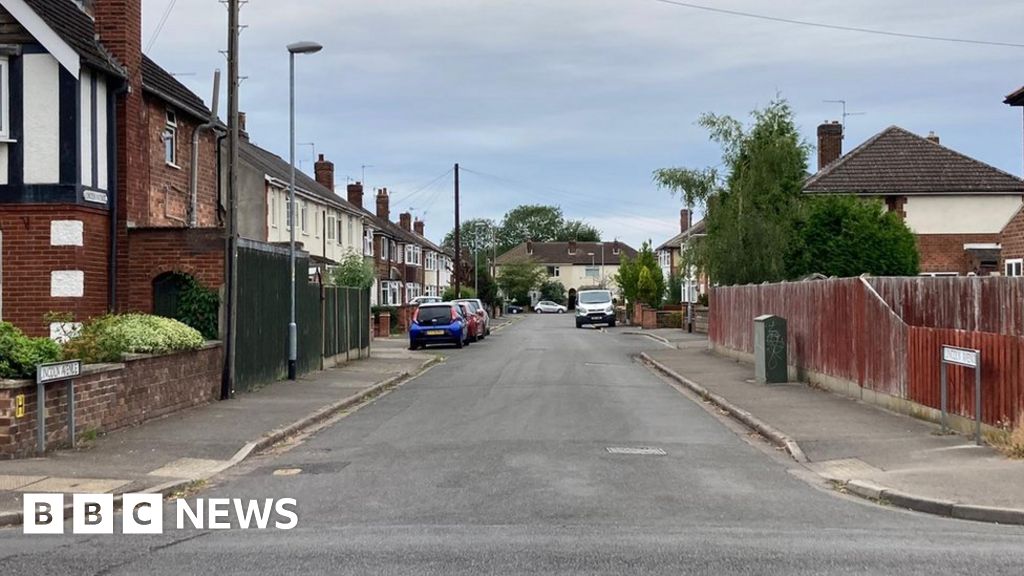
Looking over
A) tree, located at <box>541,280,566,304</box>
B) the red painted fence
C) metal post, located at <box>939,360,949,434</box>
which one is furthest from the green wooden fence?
tree, located at <box>541,280,566,304</box>

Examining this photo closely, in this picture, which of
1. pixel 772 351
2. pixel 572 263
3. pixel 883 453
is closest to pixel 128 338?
pixel 883 453

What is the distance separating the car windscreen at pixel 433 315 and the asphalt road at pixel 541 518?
20.6 meters

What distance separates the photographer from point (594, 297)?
61281mm

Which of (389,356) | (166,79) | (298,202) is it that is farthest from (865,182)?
(166,79)

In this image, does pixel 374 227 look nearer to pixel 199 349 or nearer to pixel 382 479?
pixel 199 349

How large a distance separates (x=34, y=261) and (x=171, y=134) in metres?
5.47

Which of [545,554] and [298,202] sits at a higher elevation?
[298,202]

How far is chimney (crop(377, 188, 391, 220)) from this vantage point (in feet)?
250

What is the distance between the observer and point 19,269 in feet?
56.5

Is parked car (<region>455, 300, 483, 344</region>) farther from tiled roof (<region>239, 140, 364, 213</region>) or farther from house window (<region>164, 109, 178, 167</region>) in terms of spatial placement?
house window (<region>164, 109, 178, 167</region>)

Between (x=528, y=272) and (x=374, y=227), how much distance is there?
5386 centimetres

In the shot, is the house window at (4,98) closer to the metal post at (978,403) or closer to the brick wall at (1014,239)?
the metal post at (978,403)

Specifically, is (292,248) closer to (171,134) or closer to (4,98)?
(171,134)

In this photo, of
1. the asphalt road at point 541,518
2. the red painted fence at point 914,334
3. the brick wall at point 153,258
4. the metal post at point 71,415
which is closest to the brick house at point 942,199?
the red painted fence at point 914,334
